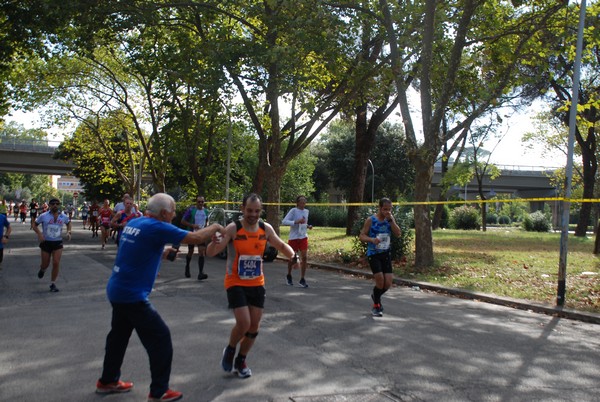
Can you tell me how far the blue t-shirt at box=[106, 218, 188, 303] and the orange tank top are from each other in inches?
35.4

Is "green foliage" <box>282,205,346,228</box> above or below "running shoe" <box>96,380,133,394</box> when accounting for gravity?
above

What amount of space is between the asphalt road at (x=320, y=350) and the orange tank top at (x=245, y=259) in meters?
0.88

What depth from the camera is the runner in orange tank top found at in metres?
5.32

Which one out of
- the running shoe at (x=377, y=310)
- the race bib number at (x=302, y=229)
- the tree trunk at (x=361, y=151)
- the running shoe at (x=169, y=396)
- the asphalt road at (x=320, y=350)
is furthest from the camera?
the tree trunk at (x=361, y=151)

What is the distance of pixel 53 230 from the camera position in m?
11.0

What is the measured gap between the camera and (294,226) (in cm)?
1228

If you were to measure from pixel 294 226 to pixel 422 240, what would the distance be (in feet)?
13.6

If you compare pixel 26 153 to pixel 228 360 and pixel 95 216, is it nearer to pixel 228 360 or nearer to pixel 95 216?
pixel 95 216

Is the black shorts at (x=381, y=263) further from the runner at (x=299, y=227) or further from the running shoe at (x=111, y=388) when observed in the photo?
the running shoe at (x=111, y=388)

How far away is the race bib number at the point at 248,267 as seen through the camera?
546 cm

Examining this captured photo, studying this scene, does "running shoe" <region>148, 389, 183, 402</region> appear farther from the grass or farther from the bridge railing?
the bridge railing

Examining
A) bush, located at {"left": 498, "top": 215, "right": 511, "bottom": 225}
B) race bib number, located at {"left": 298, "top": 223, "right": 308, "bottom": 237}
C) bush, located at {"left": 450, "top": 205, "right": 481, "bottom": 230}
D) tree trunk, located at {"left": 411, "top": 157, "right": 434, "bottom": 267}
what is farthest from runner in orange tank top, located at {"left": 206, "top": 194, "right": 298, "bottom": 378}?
bush, located at {"left": 498, "top": 215, "right": 511, "bottom": 225}

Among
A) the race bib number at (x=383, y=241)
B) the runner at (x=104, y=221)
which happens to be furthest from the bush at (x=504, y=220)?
the race bib number at (x=383, y=241)

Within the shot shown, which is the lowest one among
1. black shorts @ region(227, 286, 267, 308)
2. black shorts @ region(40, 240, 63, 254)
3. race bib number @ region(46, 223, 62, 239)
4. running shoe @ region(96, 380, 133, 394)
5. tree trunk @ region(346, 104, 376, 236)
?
running shoe @ region(96, 380, 133, 394)
